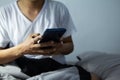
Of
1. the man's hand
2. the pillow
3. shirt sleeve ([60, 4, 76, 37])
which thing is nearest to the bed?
the pillow

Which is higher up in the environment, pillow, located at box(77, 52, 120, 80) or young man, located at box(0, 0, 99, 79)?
young man, located at box(0, 0, 99, 79)

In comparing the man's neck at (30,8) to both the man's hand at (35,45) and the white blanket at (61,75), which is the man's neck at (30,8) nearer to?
the man's hand at (35,45)

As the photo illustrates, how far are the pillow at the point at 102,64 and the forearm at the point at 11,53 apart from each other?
0.46 m

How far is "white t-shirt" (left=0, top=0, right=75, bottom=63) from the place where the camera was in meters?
1.18

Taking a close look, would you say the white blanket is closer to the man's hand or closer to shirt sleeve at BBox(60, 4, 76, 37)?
the man's hand

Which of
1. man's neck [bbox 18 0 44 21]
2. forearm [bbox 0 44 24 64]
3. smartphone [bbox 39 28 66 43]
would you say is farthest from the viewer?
man's neck [bbox 18 0 44 21]

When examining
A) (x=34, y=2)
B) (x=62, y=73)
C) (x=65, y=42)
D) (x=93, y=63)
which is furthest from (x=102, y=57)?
(x=34, y=2)

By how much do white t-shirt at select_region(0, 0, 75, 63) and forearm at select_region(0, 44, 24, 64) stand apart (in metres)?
0.06

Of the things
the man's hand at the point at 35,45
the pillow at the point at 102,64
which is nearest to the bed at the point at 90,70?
the pillow at the point at 102,64

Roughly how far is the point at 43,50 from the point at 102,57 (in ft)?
1.57

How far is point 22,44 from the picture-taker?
1.10 metres

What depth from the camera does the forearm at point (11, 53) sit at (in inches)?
43.3

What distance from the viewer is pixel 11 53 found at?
1.11 m

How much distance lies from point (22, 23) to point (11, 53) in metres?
0.18
